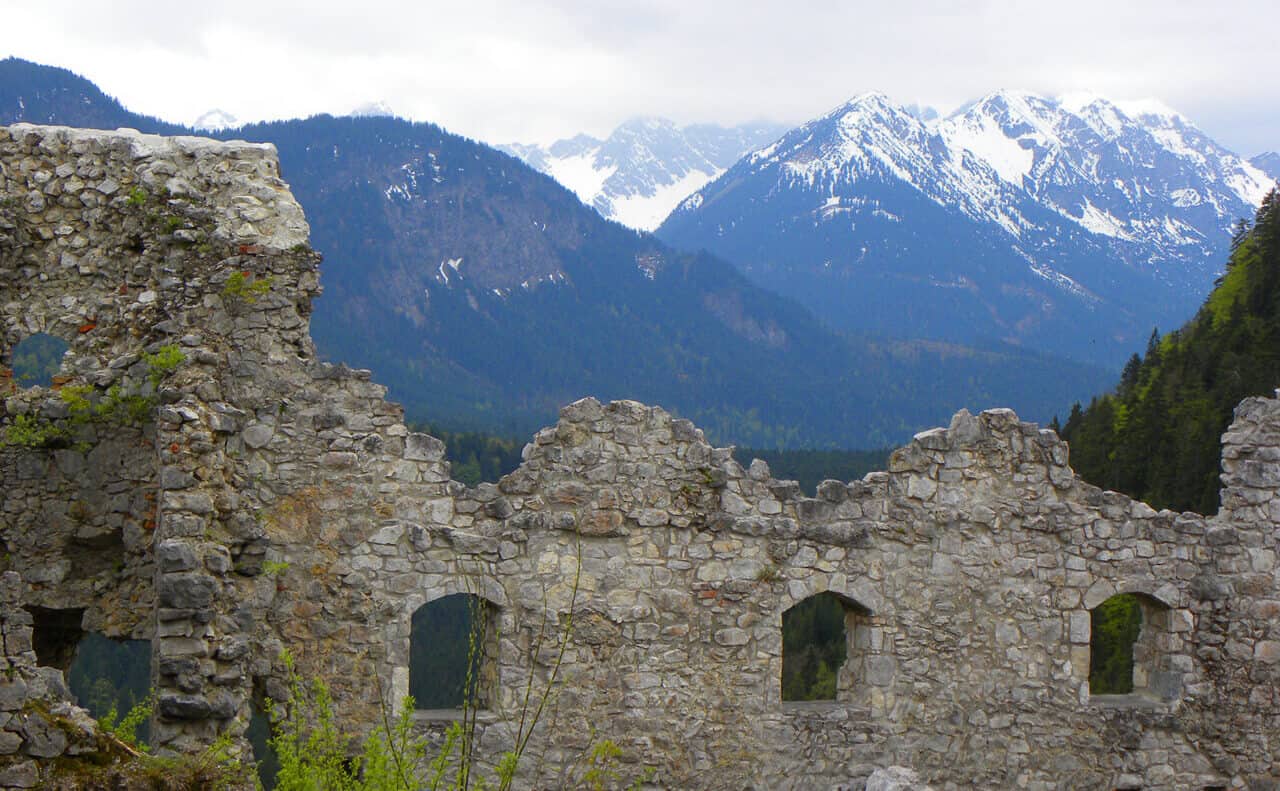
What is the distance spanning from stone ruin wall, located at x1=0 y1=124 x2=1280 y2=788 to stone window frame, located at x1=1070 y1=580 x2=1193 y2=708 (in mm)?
32

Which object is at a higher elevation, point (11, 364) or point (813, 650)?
point (11, 364)

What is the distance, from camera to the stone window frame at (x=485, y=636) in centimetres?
1124

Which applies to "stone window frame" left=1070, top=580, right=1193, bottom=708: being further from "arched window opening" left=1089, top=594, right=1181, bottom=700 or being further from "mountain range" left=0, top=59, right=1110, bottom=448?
"mountain range" left=0, top=59, right=1110, bottom=448

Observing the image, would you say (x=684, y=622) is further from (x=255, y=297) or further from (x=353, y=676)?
(x=255, y=297)

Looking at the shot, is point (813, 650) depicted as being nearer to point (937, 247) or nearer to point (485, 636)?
point (485, 636)

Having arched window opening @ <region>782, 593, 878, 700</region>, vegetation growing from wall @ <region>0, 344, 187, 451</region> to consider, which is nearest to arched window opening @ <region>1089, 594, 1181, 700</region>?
arched window opening @ <region>782, 593, 878, 700</region>

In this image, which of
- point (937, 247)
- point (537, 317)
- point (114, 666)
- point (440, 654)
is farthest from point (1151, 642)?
point (937, 247)

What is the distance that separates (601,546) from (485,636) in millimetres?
1263

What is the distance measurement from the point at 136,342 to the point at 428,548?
3014 millimetres

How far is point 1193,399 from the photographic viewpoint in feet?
89.9

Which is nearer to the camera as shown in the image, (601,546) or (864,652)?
(601,546)

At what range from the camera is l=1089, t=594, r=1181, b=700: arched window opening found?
1305 centimetres

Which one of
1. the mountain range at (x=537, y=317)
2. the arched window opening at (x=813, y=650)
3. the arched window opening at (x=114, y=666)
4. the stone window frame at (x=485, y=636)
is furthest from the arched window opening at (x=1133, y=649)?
the mountain range at (x=537, y=317)

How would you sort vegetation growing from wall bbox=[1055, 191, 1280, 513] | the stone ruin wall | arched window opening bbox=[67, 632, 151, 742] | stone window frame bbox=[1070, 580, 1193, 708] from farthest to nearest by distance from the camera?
1. arched window opening bbox=[67, 632, 151, 742]
2. vegetation growing from wall bbox=[1055, 191, 1280, 513]
3. stone window frame bbox=[1070, 580, 1193, 708]
4. the stone ruin wall
